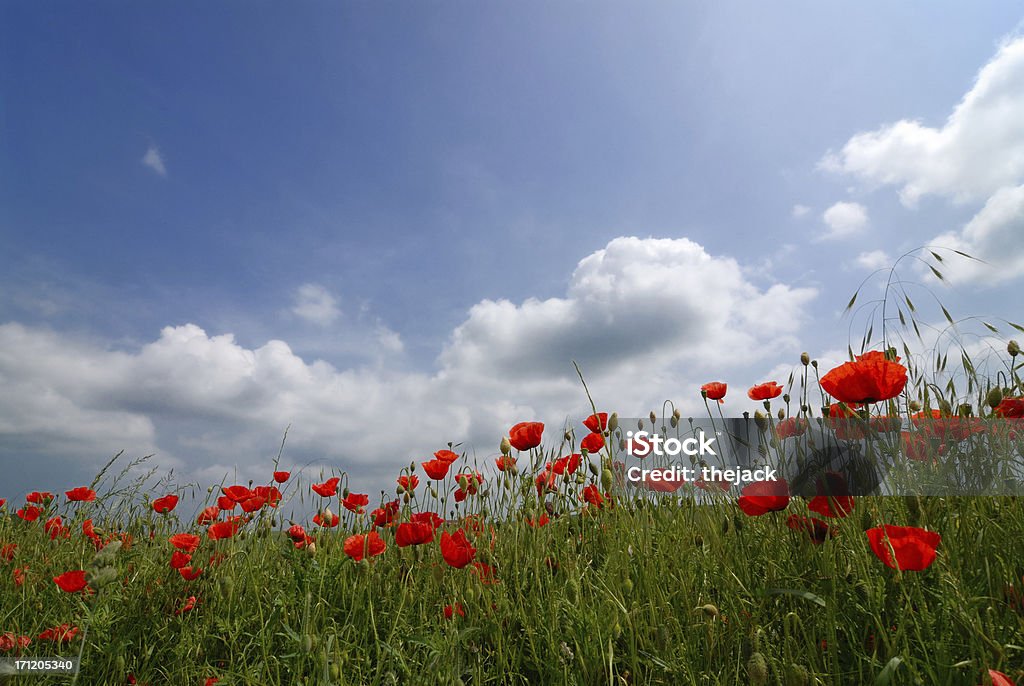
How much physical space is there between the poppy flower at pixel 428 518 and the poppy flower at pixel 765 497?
1542 millimetres

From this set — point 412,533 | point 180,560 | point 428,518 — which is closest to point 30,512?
point 180,560

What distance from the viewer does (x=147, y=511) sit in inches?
165

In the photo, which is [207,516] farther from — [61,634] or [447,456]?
[447,456]

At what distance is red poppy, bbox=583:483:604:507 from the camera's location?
289 centimetres

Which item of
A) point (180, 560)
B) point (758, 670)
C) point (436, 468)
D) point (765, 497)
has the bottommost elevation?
point (758, 670)

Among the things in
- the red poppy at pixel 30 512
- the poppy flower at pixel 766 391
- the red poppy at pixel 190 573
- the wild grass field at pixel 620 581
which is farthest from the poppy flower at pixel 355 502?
the red poppy at pixel 30 512

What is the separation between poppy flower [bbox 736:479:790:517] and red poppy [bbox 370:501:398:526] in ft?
6.08

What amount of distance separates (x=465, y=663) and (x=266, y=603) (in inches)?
39.8

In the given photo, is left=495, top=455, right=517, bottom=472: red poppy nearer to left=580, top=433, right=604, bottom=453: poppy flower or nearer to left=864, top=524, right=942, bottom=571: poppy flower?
left=580, top=433, right=604, bottom=453: poppy flower

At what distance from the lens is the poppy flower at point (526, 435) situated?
9.23 ft

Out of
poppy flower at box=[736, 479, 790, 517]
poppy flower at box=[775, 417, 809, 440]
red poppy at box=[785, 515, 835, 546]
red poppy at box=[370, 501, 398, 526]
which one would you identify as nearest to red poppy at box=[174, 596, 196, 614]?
red poppy at box=[370, 501, 398, 526]

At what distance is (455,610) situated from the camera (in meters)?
2.30

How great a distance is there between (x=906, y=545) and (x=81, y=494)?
4.89 metres

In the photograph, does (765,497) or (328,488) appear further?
(328,488)
